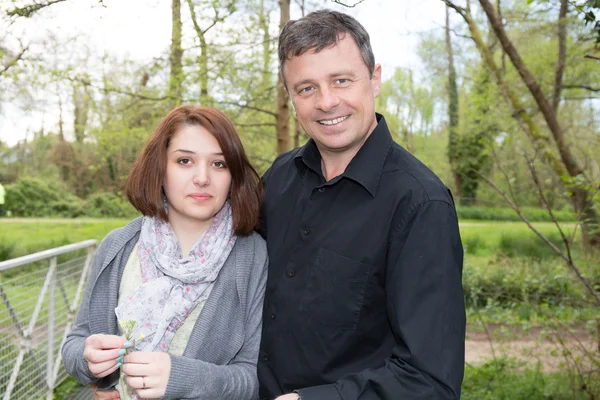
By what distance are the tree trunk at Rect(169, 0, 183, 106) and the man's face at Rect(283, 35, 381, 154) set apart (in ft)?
18.5

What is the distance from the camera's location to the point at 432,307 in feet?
5.07

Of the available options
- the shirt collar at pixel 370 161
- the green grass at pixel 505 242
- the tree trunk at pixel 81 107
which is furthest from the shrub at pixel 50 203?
the shirt collar at pixel 370 161

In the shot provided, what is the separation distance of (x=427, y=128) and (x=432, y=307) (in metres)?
28.3

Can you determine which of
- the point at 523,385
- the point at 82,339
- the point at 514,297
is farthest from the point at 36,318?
the point at 514,297

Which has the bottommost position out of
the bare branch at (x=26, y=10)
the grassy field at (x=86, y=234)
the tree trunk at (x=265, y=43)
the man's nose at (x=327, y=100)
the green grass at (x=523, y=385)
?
the green grass at (x=523, y=385)

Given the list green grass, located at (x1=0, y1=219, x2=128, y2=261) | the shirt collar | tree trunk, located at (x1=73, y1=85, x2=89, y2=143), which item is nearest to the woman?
the shirt collar

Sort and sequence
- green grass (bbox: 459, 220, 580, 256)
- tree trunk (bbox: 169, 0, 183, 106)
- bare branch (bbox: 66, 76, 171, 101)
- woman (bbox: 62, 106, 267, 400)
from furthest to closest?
green grass (bbox: 459, 220, 580, 256)
bare branch (bbox: 66, 76, 171, 101)
tree trunk (bbox: 169, 0, 183, 106)
woman (bbox: 62, 106, 267, 400)

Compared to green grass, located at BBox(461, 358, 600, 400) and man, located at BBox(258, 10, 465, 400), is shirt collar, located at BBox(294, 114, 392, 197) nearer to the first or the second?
man, located at BBox(258, 10, 465, 400)

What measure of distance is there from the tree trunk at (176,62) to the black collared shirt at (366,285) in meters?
5.69

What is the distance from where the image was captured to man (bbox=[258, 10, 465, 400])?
156 cm

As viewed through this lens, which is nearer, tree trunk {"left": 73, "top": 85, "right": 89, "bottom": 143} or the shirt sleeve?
the shirt sleeve

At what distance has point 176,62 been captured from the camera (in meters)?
7.89

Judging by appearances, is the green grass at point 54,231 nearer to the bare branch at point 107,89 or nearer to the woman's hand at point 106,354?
the bare branch at point 107,89

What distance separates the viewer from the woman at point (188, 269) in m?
2.00
